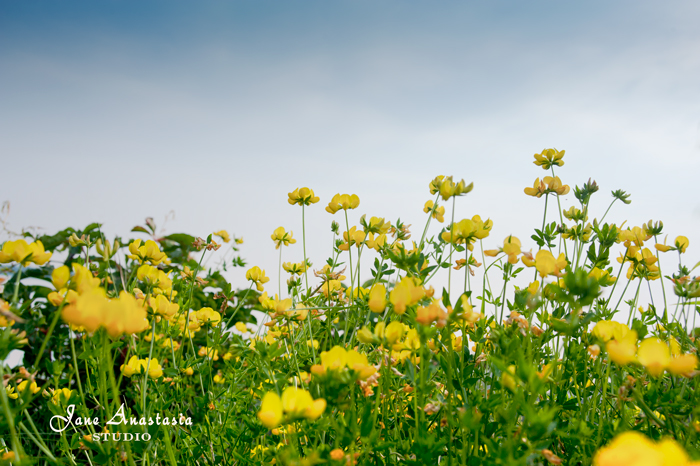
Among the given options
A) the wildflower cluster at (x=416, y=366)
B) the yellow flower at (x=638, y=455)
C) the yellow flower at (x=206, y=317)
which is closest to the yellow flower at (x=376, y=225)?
the wildflower cluster at (x=416, y=366)

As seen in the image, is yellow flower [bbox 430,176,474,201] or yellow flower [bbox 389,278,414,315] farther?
yellow flower [bbox 430,176,474,201]

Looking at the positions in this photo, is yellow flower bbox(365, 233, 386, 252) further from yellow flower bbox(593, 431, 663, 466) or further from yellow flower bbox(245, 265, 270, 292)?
yellow flower bbox(593, 431, 663, 466)

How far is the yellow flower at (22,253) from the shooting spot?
1.14 meters

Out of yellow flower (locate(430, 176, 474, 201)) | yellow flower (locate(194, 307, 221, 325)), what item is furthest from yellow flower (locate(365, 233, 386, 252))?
yellow flower (locate(194, 307, 221, 325))

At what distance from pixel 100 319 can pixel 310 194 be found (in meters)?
1.60

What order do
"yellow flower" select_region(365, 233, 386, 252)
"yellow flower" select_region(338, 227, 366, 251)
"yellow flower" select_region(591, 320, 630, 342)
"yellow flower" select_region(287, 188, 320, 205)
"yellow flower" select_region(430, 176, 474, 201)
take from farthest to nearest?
"yellow flower" select_region(287, 188, 320, 205) → "yellow flower" select_region(338, 227, 366, 251) → "yellow flower" select_region(365, 233, 386, 252) → "yellow flower" select_region(430, 176, 474, 201) → "yellow flower" select_region(591, 320, 630, 342)

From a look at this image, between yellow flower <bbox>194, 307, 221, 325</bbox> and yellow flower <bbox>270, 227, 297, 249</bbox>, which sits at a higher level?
yellow flower <bbox>270, 227, 297, 249</bbox>

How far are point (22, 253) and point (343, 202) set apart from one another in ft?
4.47

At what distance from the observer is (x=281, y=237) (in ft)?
8.81

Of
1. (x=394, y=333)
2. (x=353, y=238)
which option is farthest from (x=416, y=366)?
(x=353, y=238)

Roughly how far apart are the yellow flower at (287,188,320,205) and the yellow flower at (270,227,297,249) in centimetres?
39

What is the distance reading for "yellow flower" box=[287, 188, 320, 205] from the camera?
229 centimetres

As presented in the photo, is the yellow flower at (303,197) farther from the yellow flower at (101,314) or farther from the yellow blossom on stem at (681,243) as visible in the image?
the yellow blossom on stem at (681,243)

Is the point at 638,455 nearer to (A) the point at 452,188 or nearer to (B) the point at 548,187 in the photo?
(A) the point at 452,188
